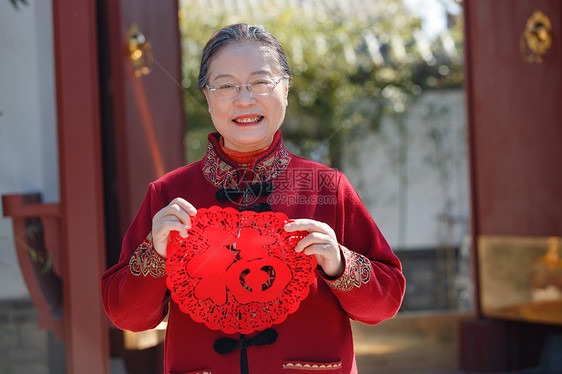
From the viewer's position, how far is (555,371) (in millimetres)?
3404

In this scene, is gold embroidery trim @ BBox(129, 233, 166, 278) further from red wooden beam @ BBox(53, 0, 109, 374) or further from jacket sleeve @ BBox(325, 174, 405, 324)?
red wooden beam @ BBox(53, 0, 109, 374)

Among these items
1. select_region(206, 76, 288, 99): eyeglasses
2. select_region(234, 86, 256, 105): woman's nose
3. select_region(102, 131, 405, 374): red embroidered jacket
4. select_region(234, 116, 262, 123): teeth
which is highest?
select_region(206, 76, 288, 99): eyeglasses

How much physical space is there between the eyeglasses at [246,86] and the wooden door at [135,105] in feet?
3.06

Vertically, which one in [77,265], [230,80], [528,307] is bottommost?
[528,307]

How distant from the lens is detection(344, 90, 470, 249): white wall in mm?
5531

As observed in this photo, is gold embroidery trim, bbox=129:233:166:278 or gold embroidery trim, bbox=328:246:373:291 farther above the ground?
gold embroidery trim, bbox=129:233:166:278

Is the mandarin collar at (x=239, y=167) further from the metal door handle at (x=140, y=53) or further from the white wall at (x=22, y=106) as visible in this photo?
the white wall at (x=22, y=106)

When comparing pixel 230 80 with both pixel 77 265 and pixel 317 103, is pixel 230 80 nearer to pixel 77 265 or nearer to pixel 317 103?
pixel 77 265

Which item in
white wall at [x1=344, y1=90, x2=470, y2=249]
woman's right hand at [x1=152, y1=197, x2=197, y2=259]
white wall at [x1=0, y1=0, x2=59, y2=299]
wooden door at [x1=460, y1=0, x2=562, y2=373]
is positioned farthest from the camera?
white wall at [x1=344, y1=90, x2=470, y2=249]

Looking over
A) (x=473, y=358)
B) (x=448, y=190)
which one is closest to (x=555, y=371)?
(x=473, y=358)

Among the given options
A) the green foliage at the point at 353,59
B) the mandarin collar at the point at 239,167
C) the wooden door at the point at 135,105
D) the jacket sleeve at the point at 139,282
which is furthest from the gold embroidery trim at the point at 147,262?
the green foliage at the point at 353,59

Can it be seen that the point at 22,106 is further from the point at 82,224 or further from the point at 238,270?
the point at 238,270

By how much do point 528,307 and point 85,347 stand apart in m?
2.15

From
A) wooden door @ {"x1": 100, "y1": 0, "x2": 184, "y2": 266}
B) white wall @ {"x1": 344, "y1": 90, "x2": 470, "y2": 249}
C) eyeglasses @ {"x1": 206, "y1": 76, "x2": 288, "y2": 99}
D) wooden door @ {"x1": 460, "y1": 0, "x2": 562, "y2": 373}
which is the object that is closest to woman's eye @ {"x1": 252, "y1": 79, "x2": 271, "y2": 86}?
eyeglasses @ {"x1": 206, "y1": 76, "x2": 288, "y2": 99}
